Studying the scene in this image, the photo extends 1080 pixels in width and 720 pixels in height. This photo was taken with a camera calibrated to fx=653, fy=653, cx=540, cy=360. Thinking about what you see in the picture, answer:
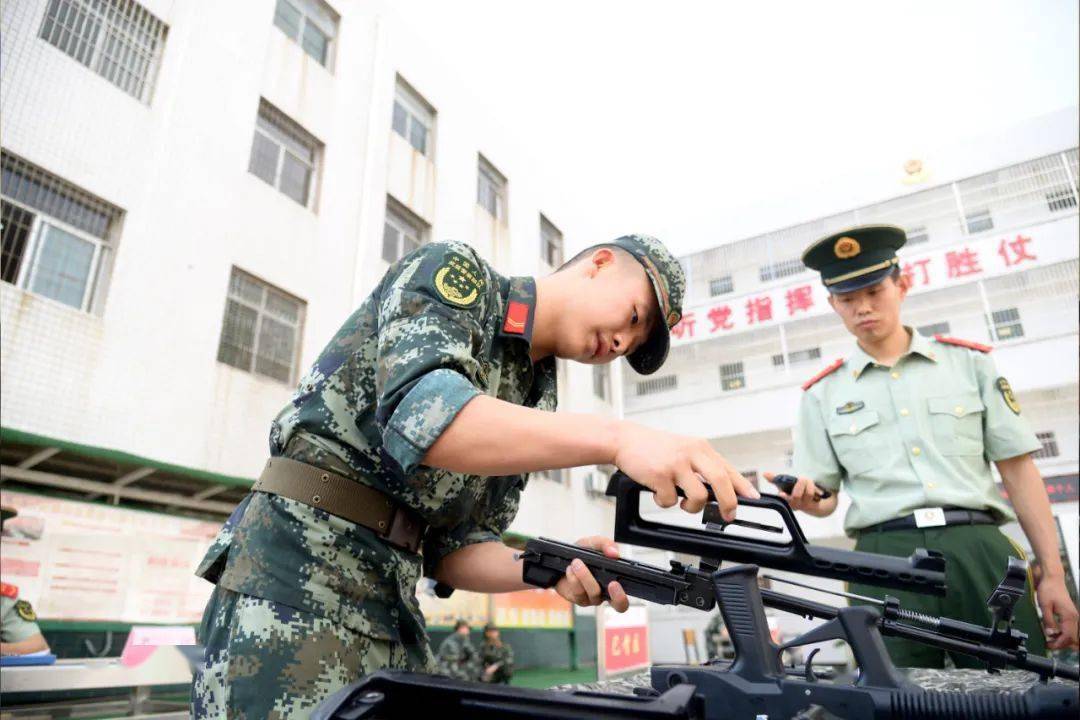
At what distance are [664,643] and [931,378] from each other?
16.9 meters

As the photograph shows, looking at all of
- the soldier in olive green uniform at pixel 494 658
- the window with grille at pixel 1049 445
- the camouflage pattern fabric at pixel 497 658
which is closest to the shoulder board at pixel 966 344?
the soldier in olive green uniform at pixel 494 658

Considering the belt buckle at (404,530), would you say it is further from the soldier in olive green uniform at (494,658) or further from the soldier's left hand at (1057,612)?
A: the soldier in olive green uniform at (494,658)

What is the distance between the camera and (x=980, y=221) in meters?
17.5

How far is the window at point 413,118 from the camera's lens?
9812 mm

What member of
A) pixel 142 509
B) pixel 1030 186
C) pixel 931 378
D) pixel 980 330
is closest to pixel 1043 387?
pixel 980 330

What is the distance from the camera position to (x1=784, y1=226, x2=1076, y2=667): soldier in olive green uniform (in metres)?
1.76

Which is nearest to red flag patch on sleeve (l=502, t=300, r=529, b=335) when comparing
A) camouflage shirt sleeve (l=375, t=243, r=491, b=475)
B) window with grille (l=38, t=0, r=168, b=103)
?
camouflage shirt sleeve (l=375, t=243, r=491, b=475)

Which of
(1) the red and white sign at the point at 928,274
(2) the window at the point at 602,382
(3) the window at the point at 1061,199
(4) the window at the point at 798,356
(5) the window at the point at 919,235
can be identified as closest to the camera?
(2) the window at the point at 602,382

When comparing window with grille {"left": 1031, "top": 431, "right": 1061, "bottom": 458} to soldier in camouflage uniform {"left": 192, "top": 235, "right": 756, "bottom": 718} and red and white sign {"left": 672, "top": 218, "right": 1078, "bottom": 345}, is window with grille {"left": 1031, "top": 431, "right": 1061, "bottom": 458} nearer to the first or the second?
red and white sign {"left": 672, "top": 218, "right": 1078, "bottom": 345}

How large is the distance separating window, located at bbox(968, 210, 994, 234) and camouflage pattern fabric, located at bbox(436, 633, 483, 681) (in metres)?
17.1

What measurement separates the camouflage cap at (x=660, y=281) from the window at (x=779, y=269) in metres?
18.5

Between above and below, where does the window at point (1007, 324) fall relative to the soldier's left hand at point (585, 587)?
above

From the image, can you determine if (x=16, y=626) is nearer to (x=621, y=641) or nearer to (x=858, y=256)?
(x=858, y=256)

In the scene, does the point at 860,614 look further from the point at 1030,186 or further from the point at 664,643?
the point at 1030,186
